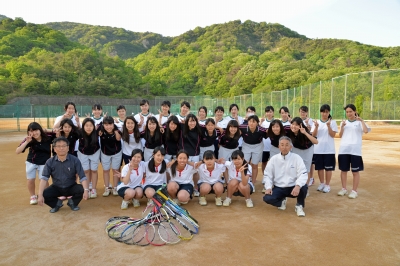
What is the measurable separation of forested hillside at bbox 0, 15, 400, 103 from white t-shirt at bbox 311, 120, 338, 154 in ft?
117

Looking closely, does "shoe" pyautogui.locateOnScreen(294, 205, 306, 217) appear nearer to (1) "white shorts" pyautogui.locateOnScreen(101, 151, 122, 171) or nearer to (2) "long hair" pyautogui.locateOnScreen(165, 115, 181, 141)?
(2) "long hair" pyautogui.locateOnScreen(165, 115, 181, 141)

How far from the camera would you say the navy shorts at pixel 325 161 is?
597 centimetres

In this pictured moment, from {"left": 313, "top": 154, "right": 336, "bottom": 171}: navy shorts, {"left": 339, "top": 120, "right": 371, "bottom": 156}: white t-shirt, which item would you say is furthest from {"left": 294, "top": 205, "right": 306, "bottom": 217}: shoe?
{"left": 339, "top": 120, "right": 371, "bottom": 156}: white t-shirt

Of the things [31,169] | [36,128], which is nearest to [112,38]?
[36,128]

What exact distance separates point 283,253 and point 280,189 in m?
1.60

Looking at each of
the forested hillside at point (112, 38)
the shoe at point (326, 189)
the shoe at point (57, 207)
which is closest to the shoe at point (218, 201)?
the shoe at point (326, 189)

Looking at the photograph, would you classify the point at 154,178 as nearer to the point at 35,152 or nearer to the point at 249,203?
the point at 249,203

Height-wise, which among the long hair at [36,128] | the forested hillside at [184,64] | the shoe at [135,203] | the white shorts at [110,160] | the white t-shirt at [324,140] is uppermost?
the forested hillside at [184,64]

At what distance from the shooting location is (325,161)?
6.03 meters

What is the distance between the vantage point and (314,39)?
275 ft

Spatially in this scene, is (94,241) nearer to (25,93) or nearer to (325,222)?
(325,222)

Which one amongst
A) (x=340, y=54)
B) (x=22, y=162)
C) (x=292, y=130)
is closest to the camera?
(x=292, y=130)

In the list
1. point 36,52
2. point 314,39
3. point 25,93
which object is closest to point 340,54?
point 314,39

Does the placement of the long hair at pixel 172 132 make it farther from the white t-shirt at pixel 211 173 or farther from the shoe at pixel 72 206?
the shoe at pixel 72 206
